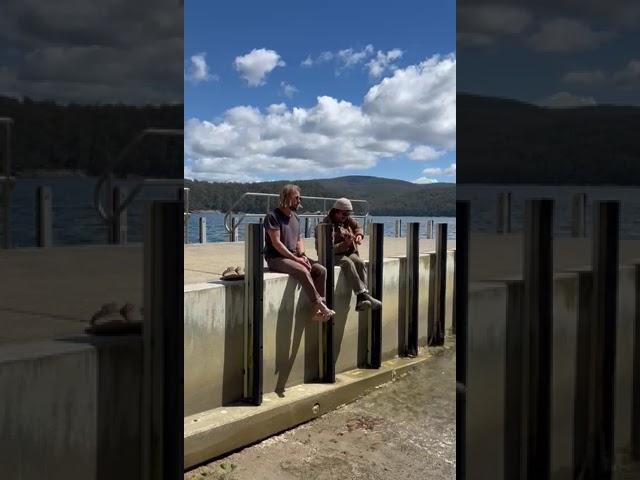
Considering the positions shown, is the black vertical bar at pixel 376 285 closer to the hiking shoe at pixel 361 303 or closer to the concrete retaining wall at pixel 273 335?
the concrete retaining wall at pixel 273 335

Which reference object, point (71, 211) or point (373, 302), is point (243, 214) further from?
point (71, 211)

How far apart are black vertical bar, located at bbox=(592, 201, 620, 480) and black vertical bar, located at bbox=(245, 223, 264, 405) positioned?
10.1ft

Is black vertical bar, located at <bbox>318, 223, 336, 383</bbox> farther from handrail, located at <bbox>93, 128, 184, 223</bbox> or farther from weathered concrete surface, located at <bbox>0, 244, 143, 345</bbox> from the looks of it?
weathered concrete surface, located at <bbox>0, 244, 143, 345</bbox>

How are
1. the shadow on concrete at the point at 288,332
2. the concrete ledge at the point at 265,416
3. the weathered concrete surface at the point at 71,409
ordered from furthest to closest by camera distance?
the shadow on concrete at the point at 288,332 < the concrete ledge at the point at 265,416 < the weathered concrete surface at the point at 71,409

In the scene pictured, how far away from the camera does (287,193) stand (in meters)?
6.78

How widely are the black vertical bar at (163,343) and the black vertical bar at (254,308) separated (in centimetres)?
293

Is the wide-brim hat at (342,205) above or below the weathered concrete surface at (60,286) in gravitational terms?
above

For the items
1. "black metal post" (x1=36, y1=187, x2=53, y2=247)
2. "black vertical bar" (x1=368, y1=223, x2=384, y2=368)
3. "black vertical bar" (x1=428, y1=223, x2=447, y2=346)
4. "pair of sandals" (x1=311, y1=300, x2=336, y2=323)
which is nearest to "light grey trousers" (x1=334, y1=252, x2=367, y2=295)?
"black vertical bar" (x1=368, y1=223, x2=384, y2=368)

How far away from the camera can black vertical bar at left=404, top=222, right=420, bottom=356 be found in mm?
9633

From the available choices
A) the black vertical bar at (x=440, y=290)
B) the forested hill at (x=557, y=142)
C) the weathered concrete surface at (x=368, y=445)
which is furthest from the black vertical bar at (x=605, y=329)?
the black vertical bar at (x=440, y=290)

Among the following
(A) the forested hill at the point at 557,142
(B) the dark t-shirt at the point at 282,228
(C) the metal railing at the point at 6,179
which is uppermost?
(A) the forested hill at the point at 557,142

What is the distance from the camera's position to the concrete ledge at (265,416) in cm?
582

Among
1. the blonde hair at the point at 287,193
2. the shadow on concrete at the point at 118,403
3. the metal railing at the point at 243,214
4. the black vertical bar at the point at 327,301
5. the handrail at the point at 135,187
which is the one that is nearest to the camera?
the shadow on concrete at the point at 118,403

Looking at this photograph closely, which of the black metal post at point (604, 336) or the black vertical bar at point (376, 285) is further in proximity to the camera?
the black vertical bar at point (376, 285)
